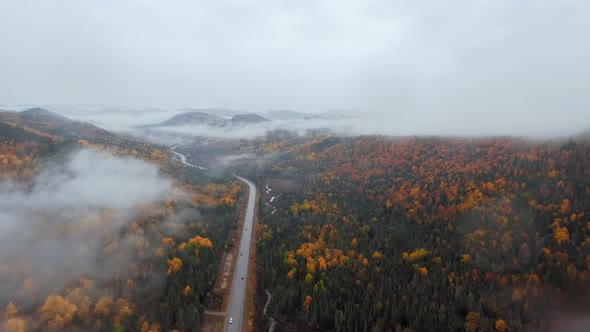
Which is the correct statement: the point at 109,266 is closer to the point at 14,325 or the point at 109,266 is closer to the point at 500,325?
the point at 14,325

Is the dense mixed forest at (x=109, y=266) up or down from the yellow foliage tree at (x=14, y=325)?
up

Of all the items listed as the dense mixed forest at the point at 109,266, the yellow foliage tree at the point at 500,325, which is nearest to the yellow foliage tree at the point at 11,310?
the dense mixed forest at the point at 109,266

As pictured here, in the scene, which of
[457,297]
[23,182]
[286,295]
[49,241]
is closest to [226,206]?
[49,241]

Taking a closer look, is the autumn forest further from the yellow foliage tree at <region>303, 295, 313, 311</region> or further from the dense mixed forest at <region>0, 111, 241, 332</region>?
the dense mixed forest at <region>0, 111, 241, 332</region>

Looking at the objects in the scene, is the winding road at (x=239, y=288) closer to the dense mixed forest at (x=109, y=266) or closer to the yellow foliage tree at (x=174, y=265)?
the dense mixed forest at (x=109, y=266)

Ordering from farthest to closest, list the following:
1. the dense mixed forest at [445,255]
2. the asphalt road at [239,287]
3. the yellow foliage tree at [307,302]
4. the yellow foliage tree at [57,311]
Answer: the yellow foliage tree at [307,302] → the asphalt road at [239,287] → the dense mixed forest at [445,255] → the yellow foliage tree at [57,311]

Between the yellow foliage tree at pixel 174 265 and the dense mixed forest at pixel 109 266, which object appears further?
the yellow foliage tree at pixel 174 265

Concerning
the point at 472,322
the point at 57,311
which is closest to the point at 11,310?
the point at 57,311

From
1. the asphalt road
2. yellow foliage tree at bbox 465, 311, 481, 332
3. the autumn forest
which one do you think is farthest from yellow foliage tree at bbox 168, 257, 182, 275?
yellow foliage tree at bbox 465, 311, 481, 332
